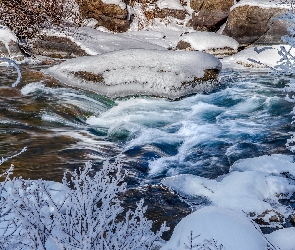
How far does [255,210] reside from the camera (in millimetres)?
3736

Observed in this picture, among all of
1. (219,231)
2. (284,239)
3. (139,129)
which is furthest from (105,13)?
(219,231)

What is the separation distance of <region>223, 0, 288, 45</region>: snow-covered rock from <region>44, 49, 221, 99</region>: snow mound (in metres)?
7.22

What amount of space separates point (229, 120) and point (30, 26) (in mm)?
8912

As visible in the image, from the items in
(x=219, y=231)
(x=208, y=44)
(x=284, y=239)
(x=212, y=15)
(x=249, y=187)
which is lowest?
(x=208, y=44)

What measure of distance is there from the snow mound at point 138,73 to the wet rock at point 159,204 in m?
4.36

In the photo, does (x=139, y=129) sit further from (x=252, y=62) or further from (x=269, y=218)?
(x=252, y=62)

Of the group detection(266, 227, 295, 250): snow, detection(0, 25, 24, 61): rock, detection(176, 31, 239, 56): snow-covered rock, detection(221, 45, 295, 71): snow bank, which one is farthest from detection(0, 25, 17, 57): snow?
detection(266, 227, 295, 250): snow

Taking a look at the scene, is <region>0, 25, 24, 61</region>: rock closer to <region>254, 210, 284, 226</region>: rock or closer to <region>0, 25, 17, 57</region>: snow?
<region>0, 25, 17, 57</region>: snow

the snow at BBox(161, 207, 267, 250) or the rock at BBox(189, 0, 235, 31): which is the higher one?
the snow at BBox(161, 207, 267, 250)

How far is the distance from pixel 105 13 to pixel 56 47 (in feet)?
17.5

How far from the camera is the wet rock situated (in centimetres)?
378

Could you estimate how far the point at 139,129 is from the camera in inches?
265

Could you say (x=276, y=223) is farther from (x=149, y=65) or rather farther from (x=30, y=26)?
(x=30, y=26)

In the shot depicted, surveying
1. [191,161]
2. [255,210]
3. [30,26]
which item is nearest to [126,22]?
[30,26]
